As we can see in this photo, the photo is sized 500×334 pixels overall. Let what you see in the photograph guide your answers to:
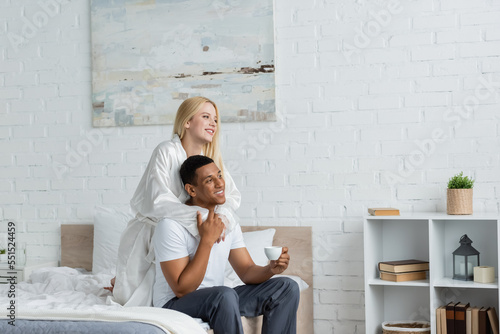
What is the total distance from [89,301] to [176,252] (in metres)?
0.55

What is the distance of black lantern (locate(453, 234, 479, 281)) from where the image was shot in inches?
123

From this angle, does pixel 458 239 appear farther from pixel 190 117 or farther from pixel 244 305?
pixel 190 117

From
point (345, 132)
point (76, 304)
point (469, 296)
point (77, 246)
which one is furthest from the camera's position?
point (77, 246)

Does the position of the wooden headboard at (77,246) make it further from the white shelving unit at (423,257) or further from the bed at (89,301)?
the white shelving unit at (423,257)

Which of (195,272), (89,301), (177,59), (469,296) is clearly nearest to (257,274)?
(195,272)

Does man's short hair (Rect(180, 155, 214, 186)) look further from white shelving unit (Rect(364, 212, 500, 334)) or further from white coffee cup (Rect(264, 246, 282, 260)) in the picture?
white shelving unit (Rect(364, 212, 500, 334))

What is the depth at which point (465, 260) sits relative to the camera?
3139 millimetres

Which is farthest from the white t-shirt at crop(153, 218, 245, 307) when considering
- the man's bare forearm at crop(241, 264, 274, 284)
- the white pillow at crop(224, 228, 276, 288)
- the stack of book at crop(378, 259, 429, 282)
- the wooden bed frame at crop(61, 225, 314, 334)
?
the stack of book at crop(378, 259, 429, 282)

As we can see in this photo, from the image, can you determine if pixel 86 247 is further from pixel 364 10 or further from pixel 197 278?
pixel 364 10

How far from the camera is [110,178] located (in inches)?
154

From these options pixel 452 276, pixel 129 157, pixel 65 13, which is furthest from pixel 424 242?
pixel 65 13

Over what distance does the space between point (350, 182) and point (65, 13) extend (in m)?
2.05

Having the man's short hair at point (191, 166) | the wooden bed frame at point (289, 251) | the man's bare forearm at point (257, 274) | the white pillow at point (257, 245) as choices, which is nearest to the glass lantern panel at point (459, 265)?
the wooden bed frame at point (289, 251)

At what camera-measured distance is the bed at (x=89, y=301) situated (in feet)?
6.84
